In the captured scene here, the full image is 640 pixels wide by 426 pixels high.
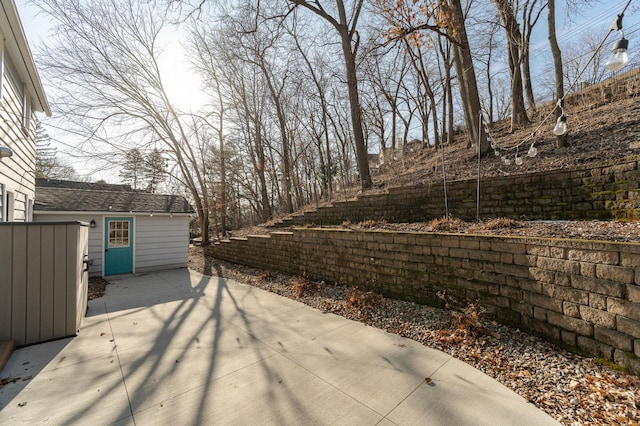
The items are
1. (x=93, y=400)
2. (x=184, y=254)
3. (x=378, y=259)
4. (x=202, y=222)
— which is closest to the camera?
(x=93, y=400)

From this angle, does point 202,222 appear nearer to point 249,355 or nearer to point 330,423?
point 249,355

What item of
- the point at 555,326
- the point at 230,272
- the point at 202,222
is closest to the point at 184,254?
the point at 230,272

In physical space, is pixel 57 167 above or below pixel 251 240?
above

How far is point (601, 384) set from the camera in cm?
211

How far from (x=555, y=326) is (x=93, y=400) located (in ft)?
14.4

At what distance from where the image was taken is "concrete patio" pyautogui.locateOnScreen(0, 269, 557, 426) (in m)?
2.06

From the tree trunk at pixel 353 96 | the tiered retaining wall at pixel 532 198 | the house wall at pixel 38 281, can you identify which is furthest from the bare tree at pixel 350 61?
the house wall at pixel 38 281

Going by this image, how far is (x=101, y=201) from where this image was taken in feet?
27.2

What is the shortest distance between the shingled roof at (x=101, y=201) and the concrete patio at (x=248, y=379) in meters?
5.21

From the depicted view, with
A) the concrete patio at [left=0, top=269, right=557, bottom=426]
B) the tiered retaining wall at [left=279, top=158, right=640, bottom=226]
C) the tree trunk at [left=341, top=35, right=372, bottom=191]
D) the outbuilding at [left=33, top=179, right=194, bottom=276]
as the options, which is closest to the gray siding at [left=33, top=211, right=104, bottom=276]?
the outbuilding at [left=33, top=179, right=194, bottom=276]

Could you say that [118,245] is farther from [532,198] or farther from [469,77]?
[469,77]

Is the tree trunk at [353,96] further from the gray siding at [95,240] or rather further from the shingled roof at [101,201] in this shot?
the gray siding at [95,240]

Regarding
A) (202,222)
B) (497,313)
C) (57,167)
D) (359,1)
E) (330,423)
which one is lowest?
(330,423)

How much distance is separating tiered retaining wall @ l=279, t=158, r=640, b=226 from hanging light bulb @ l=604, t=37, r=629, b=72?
236 cm
